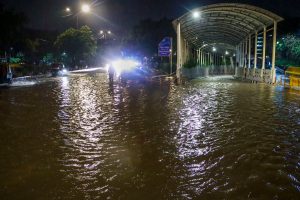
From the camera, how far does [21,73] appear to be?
43.2 m

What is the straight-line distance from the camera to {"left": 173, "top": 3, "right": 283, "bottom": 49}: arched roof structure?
24516 millimetres

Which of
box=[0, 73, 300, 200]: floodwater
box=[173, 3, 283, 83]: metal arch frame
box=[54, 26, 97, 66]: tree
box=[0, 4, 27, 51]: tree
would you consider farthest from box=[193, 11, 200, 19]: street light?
box=[54, 26, 97, 66]: tree

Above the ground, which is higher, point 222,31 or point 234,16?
point 234,16

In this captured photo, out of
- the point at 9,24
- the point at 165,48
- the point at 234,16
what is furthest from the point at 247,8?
the point at 9,24

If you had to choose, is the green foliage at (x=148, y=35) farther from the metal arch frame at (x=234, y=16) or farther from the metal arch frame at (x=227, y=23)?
the metal arch frame at (x=234, y=16)

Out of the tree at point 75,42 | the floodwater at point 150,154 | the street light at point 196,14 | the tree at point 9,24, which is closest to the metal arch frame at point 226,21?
the street light at point 196,14

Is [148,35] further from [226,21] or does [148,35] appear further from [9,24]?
[226,21]

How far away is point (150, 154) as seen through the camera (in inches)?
295

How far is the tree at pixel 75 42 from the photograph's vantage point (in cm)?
6425

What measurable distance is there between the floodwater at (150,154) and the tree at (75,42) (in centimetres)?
5292

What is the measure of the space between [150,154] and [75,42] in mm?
59799

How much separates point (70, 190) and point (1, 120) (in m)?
7.23

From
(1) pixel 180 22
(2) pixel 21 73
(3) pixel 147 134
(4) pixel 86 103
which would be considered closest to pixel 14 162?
(3) pixel 147 134

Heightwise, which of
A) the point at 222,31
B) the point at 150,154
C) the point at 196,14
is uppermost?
the point at 196,14
